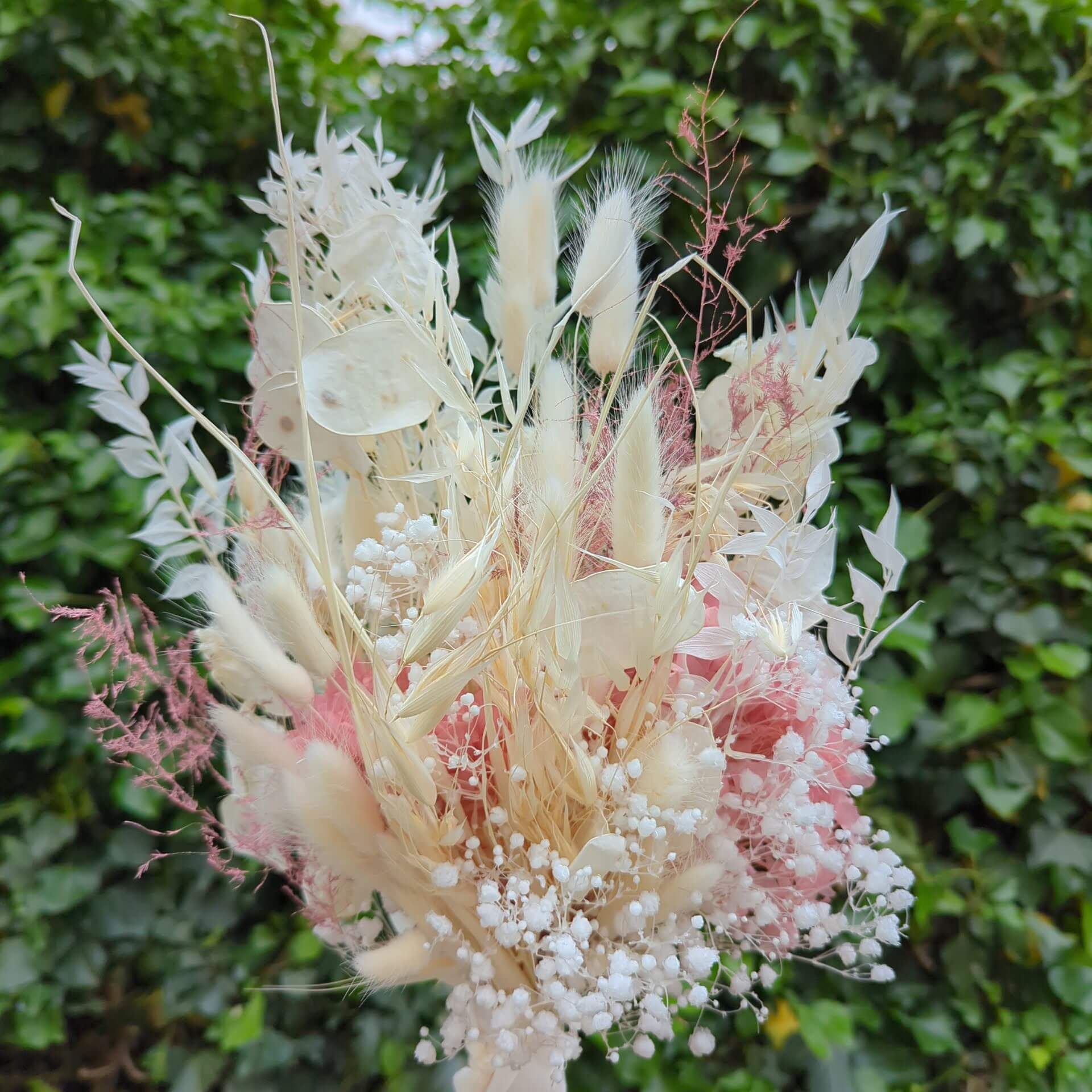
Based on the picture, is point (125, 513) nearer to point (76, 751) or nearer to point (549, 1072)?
point (76, 751)

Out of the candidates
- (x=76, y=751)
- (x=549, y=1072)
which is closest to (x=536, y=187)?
(x=549, y=1072)

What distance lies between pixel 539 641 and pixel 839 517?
0.58m

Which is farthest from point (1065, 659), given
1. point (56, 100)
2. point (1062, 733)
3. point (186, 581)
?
point (56, 100)

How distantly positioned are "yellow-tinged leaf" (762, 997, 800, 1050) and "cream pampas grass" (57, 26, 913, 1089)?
1.51 feet

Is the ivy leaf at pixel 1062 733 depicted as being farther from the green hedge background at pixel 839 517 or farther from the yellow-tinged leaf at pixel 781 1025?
the yellow-tinged leaf at pixel 781 1025

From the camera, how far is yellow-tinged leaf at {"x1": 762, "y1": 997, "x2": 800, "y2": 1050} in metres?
0.77

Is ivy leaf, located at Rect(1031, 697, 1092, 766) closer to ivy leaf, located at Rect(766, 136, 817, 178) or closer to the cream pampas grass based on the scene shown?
the cream pampas grass

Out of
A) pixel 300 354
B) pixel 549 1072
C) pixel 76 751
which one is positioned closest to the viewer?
pixel 300 354

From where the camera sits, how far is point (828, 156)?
0.82m

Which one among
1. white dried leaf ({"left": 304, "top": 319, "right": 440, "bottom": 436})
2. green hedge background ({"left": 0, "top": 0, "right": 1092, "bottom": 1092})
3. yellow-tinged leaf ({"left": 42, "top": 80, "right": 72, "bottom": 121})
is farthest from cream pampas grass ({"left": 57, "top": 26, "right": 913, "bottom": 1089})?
yellow-tinged leaf ({"left": 42, "top": 80, "right": 72, "bottom": 121})

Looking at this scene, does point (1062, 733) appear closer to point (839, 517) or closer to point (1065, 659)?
point (1065, 659)

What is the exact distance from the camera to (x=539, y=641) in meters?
0.34

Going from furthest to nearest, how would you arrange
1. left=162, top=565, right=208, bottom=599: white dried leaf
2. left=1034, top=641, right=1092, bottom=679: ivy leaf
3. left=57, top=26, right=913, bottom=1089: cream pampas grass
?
left=1034, top=641, right=1092, bottom=679: ivy leaf < left=162, top=565, right=208, bottom=599: white dried leaf < left=57, top=26, right=913, bottom=1089: cream pampas grass

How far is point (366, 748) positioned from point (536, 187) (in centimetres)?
28
